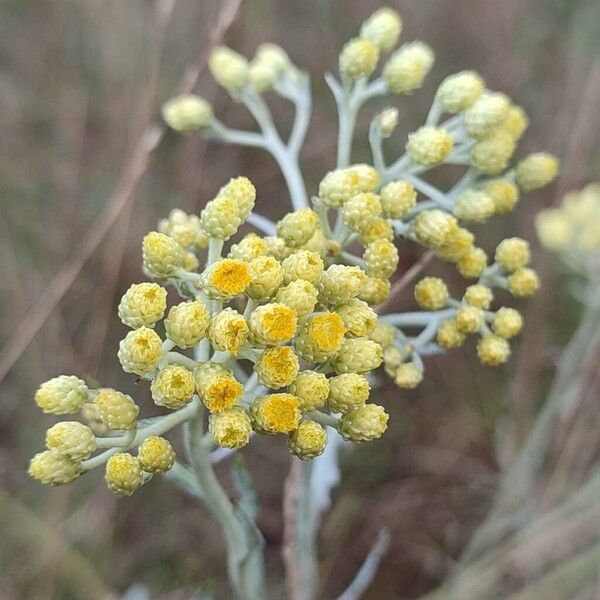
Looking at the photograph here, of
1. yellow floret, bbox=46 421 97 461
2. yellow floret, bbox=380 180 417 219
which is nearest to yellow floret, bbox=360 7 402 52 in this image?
yellow floret, bbox=380 180 417 219

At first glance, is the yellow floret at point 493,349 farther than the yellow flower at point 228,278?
Yes

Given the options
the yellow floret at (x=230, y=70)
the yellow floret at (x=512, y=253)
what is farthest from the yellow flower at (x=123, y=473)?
the yellow floret at (x=230, y=70)

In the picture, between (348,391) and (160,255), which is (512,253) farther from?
(160,255)

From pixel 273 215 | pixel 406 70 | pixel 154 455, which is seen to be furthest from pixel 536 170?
pixel 273 215

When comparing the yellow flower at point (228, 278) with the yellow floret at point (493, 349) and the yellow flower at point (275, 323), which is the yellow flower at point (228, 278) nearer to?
the yellow flower at point (275, 323)

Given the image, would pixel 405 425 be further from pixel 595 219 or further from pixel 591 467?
pixel 595 219

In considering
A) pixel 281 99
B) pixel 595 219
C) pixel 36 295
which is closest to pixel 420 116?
pixel 281 99

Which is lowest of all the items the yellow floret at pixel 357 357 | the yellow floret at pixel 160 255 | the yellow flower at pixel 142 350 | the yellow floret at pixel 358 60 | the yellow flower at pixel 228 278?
the yellow floret at pixel 357 357
